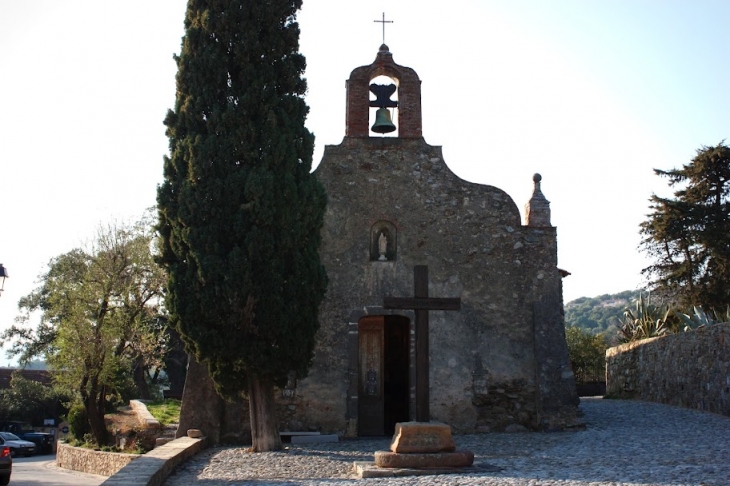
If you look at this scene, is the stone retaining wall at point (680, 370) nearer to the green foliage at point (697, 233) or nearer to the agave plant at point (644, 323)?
the agave plant at point (644, 323)

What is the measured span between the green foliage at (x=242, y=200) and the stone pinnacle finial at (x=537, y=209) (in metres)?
4.78

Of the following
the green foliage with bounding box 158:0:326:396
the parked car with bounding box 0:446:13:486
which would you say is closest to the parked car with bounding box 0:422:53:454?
the parked car with bounding box 0:446:13:486

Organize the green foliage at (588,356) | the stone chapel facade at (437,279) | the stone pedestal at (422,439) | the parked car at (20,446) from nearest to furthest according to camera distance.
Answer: the stone pedestal at (422,439), the stone chapel facade at (437,279), the green foliage at (588,356), the parked car at (20,446)

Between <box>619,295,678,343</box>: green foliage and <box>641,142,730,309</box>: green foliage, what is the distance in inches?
150

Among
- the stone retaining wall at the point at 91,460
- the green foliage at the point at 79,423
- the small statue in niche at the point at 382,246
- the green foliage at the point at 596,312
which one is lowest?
the stone retaining wall at the point at 91,460

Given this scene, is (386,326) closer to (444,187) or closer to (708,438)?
(444,187)

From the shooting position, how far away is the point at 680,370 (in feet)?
53.3

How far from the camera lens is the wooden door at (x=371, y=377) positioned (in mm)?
16062

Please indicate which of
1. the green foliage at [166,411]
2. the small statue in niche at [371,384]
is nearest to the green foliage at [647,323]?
the small statue in niche at [371,384]

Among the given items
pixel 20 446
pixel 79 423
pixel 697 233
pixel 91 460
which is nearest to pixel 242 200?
pixel 91 460

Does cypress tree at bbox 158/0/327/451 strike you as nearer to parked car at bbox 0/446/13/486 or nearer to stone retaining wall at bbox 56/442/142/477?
stone retaining wall at bbox 56/442/142/477

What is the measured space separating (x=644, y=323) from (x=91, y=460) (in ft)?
52.7

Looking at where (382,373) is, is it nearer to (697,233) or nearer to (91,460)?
(91,460)

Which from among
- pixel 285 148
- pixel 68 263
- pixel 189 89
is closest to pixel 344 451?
pixel 285 148
